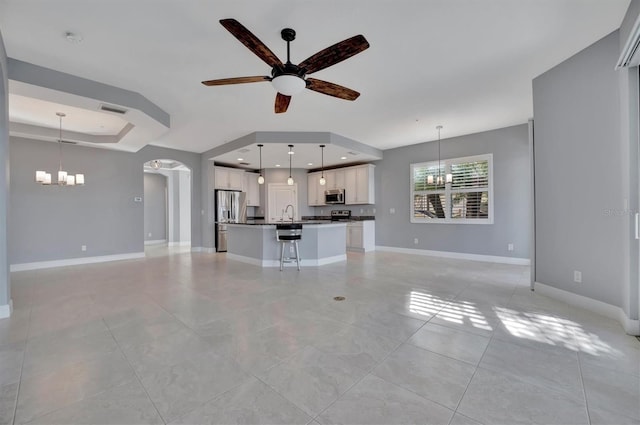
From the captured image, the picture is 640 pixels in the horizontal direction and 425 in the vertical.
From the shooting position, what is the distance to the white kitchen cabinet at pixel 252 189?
875cm

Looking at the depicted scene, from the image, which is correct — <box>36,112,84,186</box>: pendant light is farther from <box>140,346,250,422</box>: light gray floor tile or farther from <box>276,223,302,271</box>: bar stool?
<box>140,346,250,422</box>: light gray floor tile

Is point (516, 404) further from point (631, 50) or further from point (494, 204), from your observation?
point (494, 204)

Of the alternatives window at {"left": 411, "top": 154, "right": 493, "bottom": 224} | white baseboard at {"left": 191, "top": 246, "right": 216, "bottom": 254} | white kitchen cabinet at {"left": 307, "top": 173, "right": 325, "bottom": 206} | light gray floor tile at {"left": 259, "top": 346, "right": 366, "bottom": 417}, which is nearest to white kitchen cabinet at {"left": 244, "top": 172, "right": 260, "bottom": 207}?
white kitchen cabinet at {"left": 307, "top": 173, "right": 325, "bottom": 206}

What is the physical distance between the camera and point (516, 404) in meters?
1.55

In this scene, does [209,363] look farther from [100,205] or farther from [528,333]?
[100,205]

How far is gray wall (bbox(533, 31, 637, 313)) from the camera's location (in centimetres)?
277

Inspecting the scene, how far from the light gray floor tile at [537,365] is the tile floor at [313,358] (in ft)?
0.04

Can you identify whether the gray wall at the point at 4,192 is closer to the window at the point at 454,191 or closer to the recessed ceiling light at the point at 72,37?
the recessed ceiling light at the point at 72,37

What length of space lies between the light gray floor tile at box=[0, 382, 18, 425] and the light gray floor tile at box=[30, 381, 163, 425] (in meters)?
0.17

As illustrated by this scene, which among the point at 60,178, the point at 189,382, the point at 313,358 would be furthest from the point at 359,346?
the point at 60,178

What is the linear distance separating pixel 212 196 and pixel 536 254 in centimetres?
734

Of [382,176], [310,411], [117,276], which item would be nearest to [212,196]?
[117,276]

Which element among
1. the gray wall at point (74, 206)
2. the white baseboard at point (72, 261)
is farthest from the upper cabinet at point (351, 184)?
the white baseboard at point (72, 261)

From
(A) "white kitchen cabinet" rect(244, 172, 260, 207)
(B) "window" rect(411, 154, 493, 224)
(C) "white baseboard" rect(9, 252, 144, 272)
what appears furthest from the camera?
(A) "white kitchen cabinet" rect(244, 172, 260, 207)
